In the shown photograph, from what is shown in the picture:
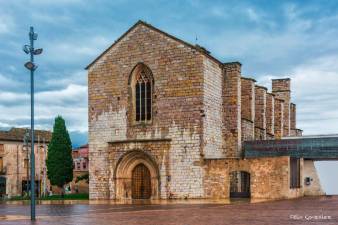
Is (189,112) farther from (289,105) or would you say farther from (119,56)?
(289,105)

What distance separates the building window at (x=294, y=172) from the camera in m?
33.3

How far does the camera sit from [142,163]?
35656 millimetres

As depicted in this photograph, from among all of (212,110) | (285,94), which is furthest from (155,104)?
(285,94)

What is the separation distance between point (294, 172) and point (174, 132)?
7811 millimetres

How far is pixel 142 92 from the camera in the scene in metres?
36.3

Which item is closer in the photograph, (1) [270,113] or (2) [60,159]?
(1) [270,113]

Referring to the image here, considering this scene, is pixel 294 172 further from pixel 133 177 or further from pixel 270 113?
pixel 270 113

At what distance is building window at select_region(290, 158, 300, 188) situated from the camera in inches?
1312

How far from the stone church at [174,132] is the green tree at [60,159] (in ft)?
54.8

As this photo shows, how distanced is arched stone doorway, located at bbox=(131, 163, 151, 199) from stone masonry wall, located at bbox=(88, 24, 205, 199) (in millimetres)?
1505

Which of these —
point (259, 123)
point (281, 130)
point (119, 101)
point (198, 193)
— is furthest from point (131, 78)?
point (281, 130)

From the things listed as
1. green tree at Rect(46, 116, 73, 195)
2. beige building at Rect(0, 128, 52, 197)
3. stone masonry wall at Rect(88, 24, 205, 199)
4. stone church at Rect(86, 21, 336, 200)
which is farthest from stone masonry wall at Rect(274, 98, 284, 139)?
beige building at Rect(0, 128, 52, 197)

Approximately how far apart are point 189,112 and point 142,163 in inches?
186

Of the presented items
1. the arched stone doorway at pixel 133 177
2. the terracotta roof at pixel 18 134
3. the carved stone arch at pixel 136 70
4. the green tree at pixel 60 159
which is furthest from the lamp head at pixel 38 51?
the terracotta roof at pixel 18 134
